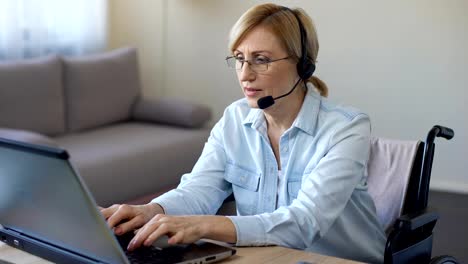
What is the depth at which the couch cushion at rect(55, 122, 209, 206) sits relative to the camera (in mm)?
3588

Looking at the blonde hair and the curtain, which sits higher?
the blonde hair

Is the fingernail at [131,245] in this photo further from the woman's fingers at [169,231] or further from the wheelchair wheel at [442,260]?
the wheelchair wheel at [442,260]

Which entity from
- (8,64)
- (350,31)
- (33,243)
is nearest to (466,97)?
(350,31)

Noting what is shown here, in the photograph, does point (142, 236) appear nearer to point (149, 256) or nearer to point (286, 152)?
point (149, 256)

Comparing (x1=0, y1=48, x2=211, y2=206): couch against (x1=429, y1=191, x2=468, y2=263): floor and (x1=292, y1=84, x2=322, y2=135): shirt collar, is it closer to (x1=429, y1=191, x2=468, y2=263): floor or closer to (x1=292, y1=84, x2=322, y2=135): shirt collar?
(x1=429, y1=191, x2=468, y2=263): floor

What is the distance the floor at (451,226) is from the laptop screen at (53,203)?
2485 mm

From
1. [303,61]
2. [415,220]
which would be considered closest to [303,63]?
[303,61]

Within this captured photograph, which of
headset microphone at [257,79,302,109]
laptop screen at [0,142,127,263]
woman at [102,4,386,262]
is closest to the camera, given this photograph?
laptop screen at [0,142,127,263]

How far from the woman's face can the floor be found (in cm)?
193

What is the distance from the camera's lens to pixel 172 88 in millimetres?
5207

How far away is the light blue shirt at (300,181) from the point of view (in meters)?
1.61

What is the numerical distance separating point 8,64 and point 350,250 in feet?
8.64

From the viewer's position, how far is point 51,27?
454 cm

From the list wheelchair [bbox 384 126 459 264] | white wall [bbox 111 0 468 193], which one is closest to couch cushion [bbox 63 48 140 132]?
white wall [bbox 111 0 468 193]
